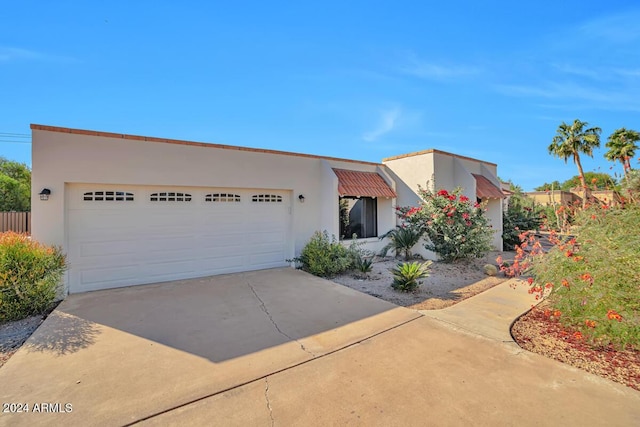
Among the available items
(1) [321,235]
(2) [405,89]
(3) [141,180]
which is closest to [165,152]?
(3) [141,180]

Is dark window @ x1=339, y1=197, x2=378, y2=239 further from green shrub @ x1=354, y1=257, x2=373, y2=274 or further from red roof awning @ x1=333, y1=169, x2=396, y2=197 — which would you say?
green shrub @ x1=354, y1=257, x2=373, y2=274

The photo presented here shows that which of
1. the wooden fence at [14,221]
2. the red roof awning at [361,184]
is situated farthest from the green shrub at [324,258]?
the wooden fence at [14,221]

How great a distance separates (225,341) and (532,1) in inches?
473

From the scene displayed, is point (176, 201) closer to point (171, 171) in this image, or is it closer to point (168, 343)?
point (171, 171)

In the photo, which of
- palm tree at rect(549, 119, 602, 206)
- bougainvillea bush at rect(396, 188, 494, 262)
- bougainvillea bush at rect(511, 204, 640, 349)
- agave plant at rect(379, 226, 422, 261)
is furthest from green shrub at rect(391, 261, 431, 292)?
palm tree at rect(549, 119, 602, 206)

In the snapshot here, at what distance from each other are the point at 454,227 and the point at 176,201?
998cm

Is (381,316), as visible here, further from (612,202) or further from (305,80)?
(305,80)

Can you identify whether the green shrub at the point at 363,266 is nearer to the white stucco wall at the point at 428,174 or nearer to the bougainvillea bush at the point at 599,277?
the white stucco wall at the point at 428,174

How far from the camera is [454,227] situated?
10.5m

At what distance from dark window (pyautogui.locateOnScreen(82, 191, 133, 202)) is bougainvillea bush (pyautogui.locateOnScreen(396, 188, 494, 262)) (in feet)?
34.2

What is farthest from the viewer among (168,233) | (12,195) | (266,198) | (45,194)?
(12,195)

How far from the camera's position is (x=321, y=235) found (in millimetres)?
10688

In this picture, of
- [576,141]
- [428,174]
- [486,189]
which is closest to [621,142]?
[576,141]

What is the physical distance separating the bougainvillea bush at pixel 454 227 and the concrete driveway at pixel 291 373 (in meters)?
5.25
